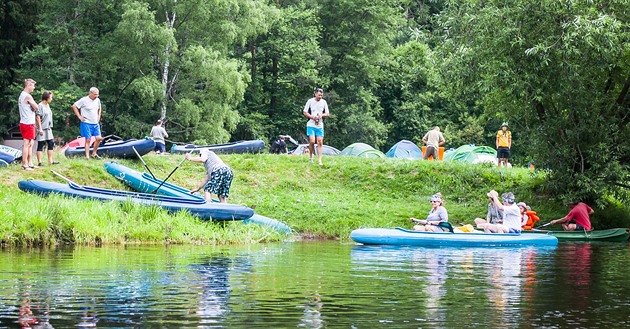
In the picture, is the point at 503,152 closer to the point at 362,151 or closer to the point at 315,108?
the point at 315,108

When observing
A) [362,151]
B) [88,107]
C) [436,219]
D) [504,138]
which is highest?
[362,151]

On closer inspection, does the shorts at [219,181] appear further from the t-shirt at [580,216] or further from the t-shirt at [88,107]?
the t-shirt at [580,216]

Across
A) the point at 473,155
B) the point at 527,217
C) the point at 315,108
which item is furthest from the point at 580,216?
the point at 473,155

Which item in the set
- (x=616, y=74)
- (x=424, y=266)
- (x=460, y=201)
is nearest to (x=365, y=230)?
(x=424, y=266)

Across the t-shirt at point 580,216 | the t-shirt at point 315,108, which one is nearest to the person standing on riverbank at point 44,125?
the t-shirt at point 315,108

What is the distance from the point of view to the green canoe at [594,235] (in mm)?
22156

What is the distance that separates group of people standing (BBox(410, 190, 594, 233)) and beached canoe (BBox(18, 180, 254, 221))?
144 inches

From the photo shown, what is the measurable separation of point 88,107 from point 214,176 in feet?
12.8

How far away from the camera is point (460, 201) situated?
2431cm

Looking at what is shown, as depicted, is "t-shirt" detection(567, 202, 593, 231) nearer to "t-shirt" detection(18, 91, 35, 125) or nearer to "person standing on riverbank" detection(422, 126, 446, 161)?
"person standing on riverbank" detection(422, 126, 446, 161)

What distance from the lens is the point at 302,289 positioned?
11.6 metres

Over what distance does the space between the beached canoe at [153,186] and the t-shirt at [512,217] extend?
177 inches

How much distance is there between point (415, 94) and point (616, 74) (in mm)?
30747

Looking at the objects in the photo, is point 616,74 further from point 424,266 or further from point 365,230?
point 424,266
